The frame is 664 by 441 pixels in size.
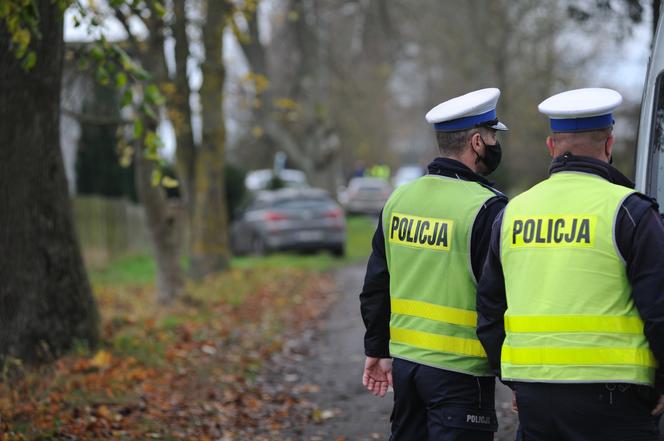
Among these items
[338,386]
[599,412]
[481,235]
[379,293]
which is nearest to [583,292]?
[599,412]

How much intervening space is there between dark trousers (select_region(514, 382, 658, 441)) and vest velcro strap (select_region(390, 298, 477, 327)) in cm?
72

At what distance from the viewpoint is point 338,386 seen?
9.60 metres

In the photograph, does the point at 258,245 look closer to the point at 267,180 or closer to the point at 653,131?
the point at 267,180

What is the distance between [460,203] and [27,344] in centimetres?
528

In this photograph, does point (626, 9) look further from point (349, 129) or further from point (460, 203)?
point (349, 129)

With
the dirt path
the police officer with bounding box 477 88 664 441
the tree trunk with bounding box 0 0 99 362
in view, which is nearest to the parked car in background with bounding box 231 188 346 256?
the dirt path

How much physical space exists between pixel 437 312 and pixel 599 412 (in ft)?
3.30

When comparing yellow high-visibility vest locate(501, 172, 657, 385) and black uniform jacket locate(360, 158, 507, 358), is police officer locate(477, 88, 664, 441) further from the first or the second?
black uniform jacket locate(360, 158, 507, 358)

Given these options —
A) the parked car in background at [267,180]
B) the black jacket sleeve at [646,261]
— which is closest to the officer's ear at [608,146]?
the black jacket sleeve at [646,261]

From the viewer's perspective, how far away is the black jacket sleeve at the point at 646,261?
11.5 ft

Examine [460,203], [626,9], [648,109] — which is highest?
[626,9]

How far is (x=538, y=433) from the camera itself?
3.76 m

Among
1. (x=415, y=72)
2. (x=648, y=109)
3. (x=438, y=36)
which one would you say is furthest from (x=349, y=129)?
(x=648, y=109)

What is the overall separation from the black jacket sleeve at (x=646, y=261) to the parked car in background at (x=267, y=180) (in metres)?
29.4
